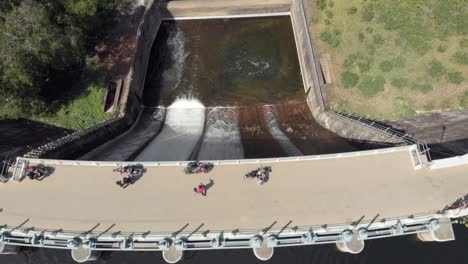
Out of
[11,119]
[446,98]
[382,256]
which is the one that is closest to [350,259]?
[382,256]

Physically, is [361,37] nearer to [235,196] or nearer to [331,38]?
[331,38]

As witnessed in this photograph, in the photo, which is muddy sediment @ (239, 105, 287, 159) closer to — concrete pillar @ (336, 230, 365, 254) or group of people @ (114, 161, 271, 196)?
group of people @ (114, 161, 271, 196)

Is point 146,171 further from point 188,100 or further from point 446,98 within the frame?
point 446,98

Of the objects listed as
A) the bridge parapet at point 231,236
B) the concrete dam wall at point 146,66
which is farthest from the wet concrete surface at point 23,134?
the bridge parapet at point 231,236

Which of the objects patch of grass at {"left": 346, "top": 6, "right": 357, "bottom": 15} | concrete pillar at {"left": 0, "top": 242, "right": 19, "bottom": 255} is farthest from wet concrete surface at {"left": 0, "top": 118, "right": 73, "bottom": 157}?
patch of grass at {"left": 346, "top": 6, "right": 357, "bottom": 15}

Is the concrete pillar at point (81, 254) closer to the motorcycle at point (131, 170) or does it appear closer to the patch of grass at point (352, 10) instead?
the motorcycle at point (131, 170)
